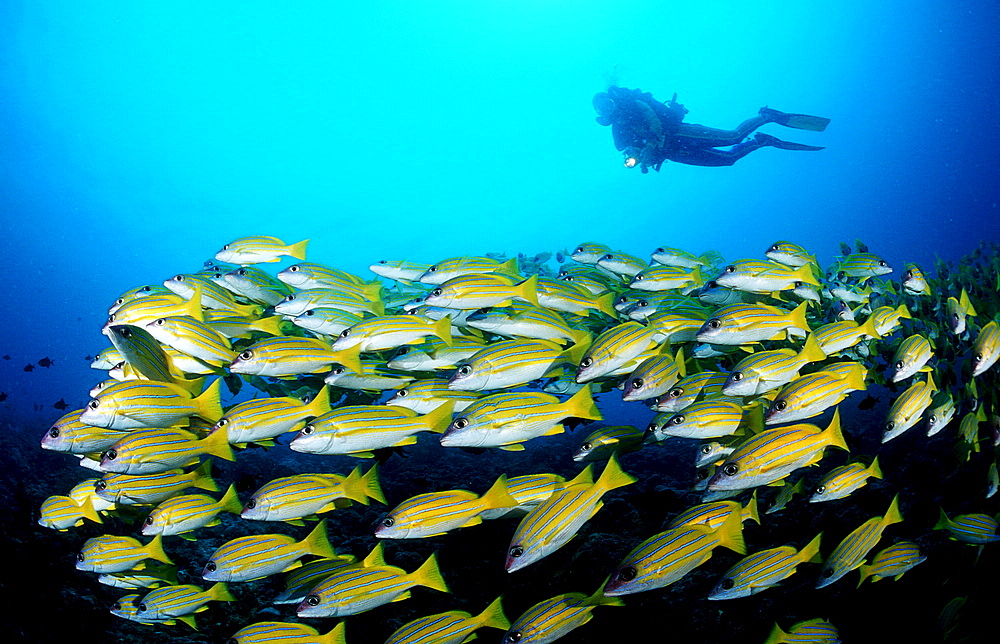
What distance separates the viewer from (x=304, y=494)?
10.3ft

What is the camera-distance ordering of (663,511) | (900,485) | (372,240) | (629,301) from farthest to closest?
(372,240), (900,485), (663,511), (629,301)

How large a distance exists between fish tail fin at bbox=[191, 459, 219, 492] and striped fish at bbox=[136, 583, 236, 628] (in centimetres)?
98

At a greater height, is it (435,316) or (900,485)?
(435,316)

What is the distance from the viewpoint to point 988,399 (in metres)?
4.63

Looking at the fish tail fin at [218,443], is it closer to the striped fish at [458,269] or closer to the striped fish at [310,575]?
the striped fish at [310,575]

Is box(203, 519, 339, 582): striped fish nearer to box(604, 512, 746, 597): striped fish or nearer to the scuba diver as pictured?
box(604, 512, 746, 597): striped fish

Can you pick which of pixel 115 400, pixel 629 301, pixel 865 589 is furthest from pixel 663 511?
pixel 115 400

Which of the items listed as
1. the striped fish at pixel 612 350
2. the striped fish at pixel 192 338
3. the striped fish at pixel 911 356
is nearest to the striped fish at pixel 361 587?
the striped fish at pixel 612 350

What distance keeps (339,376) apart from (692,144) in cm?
1577

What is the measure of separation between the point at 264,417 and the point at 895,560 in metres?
5.39

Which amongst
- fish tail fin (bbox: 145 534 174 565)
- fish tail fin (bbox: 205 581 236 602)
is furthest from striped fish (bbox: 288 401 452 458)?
fish tail fin (bbox: 145 534 174 565)

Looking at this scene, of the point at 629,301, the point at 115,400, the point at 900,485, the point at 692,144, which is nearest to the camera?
the point at 115,400

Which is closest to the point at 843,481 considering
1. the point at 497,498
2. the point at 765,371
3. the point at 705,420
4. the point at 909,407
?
the point at 909,407

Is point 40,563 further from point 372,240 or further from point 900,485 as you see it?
point 372,240
